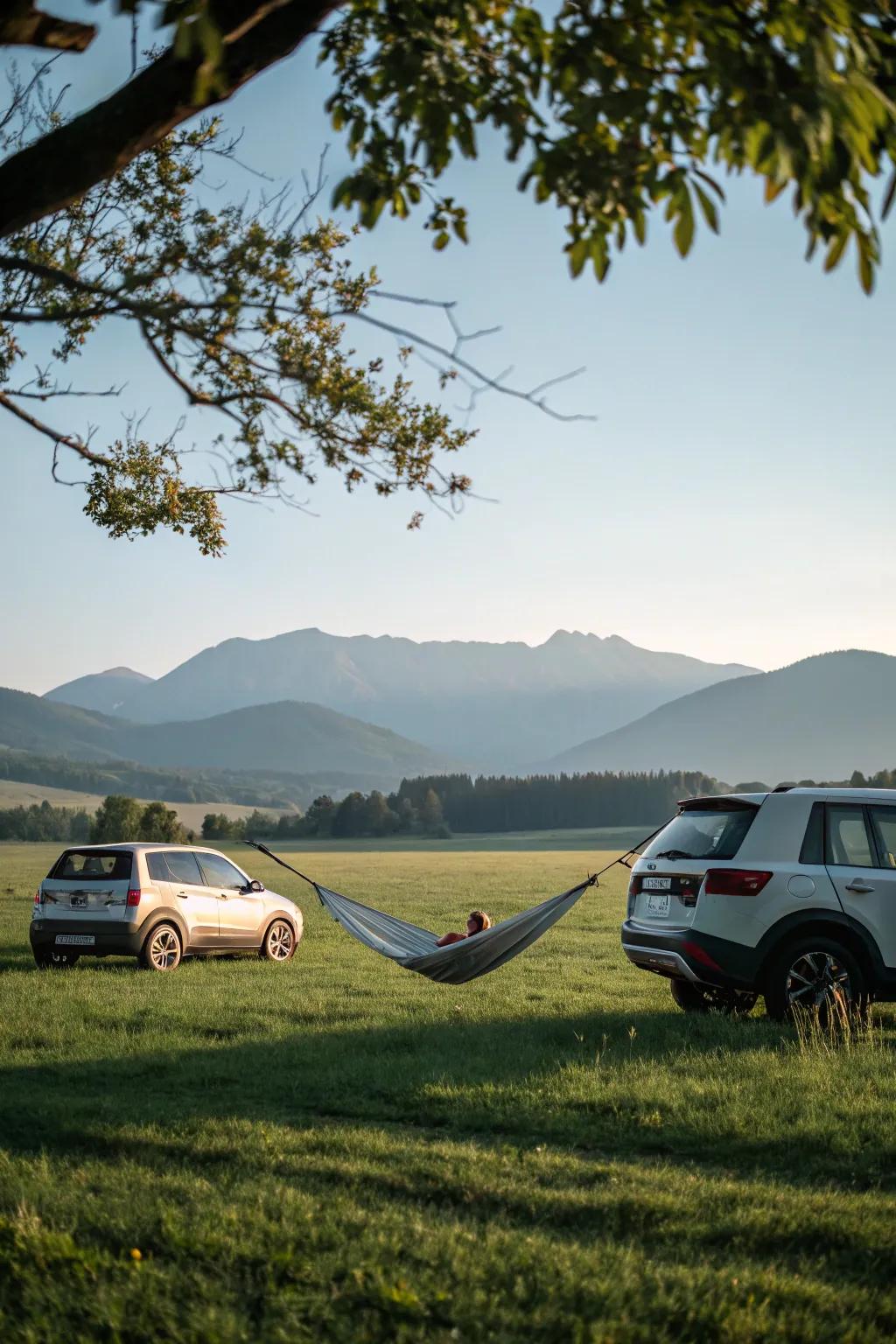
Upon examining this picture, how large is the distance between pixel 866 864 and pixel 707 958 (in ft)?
5.53

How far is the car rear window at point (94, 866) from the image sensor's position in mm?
15906

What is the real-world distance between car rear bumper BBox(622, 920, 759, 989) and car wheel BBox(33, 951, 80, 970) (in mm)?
9065

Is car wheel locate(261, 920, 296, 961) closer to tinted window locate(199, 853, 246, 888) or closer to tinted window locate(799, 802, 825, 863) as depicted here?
tinted window locate(199, 853, 246, 888)

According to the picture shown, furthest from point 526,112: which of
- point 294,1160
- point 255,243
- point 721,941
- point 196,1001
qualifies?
point 196,1001

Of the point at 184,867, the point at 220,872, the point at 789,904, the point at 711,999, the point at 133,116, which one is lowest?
the point at 711,999

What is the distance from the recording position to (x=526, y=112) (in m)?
4.55

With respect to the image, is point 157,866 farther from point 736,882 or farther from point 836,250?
point 836,250

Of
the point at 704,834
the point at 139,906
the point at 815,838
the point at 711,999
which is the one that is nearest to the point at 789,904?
Answer: the point at 815,838

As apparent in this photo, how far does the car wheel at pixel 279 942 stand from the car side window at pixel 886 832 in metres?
10.3

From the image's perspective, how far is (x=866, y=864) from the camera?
10227 mm

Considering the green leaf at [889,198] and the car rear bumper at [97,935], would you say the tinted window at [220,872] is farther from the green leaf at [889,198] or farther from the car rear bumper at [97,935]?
the green leaf at [889,198]

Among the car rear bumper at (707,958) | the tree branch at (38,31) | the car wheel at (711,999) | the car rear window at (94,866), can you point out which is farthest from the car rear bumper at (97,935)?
the tree branch at (38,31)

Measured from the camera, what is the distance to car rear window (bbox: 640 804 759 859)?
33.5ft

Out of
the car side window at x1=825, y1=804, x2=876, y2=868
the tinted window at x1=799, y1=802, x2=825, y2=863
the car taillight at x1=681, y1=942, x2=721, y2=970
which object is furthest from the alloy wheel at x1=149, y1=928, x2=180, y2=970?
the car side window at x1=825, y1=804, x2=876, y2=868
